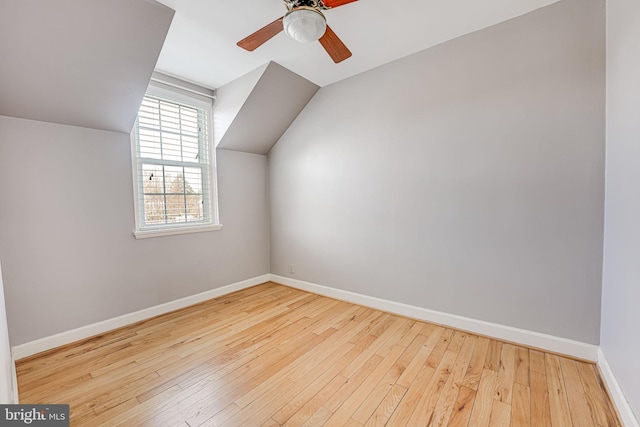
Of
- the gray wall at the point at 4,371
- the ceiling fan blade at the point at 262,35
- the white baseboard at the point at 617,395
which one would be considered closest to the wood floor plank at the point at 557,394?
the white baseboard at the point at 617,395

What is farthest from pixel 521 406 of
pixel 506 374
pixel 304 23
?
pixel 304 23

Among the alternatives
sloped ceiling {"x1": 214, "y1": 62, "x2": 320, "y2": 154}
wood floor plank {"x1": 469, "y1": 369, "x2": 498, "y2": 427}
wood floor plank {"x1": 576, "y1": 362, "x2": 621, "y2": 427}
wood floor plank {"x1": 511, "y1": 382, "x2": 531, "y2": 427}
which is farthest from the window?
wood floor plank {"x1": 576, "y1": 362, "x2": 621, "y2": 427}

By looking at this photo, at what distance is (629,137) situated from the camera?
141 cm

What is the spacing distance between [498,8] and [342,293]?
115 inches

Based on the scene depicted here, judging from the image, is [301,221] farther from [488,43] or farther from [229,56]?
[488,43]

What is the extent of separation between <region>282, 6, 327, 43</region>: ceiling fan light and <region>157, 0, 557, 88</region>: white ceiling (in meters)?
0.51

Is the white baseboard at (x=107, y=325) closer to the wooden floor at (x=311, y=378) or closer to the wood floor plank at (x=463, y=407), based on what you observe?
the wooden floor at (x=311, y=378)

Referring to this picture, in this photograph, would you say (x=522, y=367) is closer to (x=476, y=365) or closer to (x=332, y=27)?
(x=476, y=365)

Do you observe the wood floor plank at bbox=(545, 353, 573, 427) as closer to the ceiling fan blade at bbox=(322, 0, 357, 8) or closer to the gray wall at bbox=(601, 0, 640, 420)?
the gray wall at bbox=(601, 0, 640, 420)

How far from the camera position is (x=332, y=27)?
6.88 feet

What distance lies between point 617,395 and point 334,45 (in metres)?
2.75

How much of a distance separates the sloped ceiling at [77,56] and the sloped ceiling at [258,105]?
920 millimetres

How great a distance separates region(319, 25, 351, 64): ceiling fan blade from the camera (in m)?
1.78

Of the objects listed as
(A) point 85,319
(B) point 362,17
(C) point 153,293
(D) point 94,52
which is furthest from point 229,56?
(A) point 85,319
